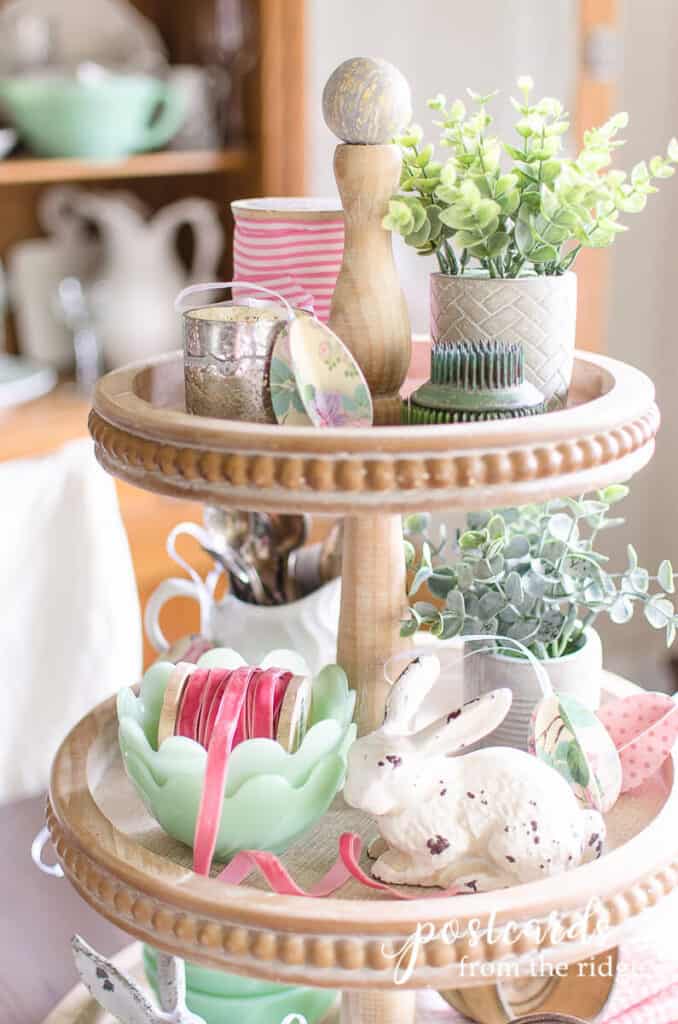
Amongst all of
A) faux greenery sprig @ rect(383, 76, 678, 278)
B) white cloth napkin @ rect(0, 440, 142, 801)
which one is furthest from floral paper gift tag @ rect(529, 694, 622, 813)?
white cloth napkin @ rect(0, 440, 142, 801)

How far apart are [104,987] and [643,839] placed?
0.32 metres

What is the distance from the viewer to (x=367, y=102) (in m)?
0.71

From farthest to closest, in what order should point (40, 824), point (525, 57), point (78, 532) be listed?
point (525, 57) → point (78, 532) → point (40, 824)

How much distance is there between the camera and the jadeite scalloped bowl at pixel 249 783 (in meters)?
0.67

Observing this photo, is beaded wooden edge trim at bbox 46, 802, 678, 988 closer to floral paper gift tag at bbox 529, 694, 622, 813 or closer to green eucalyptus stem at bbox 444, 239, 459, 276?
floral paper gift tag at bbox 529, 694, 622, 813

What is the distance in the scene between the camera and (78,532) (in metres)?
1.31

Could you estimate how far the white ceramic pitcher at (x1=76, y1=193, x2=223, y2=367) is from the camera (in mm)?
2076

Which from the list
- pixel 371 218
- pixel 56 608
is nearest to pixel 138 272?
pixel 56 608

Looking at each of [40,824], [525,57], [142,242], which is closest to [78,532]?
[40,824]

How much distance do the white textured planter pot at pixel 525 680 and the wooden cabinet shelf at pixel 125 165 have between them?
1.35m

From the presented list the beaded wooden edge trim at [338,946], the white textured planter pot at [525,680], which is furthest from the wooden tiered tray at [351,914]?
the white textured planter pot at [525,680]

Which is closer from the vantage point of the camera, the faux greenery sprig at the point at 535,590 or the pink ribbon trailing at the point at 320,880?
the pink ribbon trailing at the point at 320,880

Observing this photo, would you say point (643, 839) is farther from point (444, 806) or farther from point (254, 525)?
point (254, 525)

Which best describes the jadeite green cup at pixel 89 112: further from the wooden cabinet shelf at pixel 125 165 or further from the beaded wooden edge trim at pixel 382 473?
the beaded wooden edge trim at pixel 382 473
